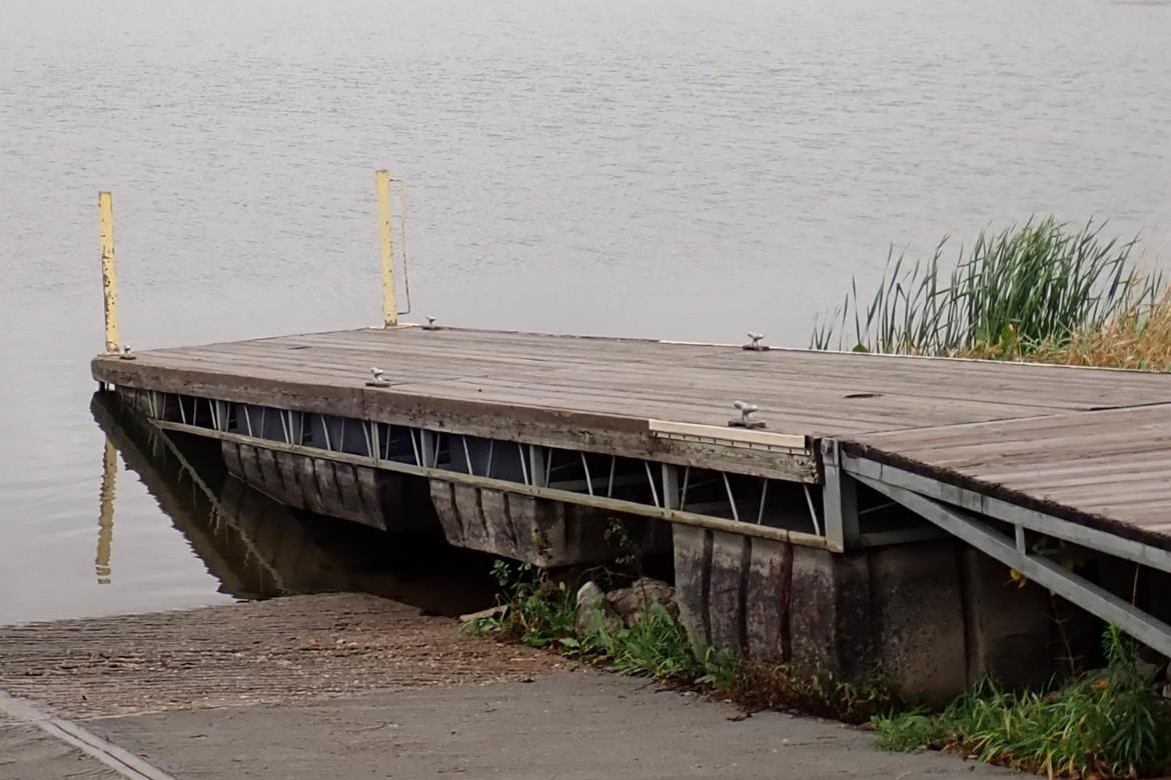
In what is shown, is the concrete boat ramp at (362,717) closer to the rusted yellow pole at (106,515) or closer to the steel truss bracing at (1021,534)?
the steel truss bracing at (1021,534)

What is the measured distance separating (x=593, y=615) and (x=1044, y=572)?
8.99 ft

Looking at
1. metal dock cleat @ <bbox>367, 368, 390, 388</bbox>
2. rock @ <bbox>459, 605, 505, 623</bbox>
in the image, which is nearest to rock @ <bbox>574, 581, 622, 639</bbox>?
rock @ <bbox>459, 605, 505, 623</bbox>

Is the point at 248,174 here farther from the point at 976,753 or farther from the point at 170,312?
the point at 976,753

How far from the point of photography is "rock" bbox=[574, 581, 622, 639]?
8055 mm

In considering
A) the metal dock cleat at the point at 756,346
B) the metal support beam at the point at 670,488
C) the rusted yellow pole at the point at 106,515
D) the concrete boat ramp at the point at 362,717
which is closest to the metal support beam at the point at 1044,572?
the concrete boat ramp at the point at 362,717

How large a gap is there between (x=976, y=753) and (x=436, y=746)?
1.83 m

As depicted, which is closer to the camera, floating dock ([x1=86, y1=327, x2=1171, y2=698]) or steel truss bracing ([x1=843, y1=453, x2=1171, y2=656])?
steel truss bracing ([x1=843, y1=453, x2=1171, y2=656])

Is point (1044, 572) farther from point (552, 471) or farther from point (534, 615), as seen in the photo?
point (552, 471)

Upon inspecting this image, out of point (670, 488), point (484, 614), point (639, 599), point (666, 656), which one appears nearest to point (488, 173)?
point (484, 614)

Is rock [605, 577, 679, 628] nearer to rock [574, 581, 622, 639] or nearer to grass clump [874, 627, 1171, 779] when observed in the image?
rock [574, 581, 622, 639]

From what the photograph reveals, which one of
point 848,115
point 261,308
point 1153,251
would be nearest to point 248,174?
point 261,308

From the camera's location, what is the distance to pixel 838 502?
6738mm

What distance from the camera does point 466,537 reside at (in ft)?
31.3

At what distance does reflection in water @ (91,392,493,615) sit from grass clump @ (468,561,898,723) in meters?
0.88
